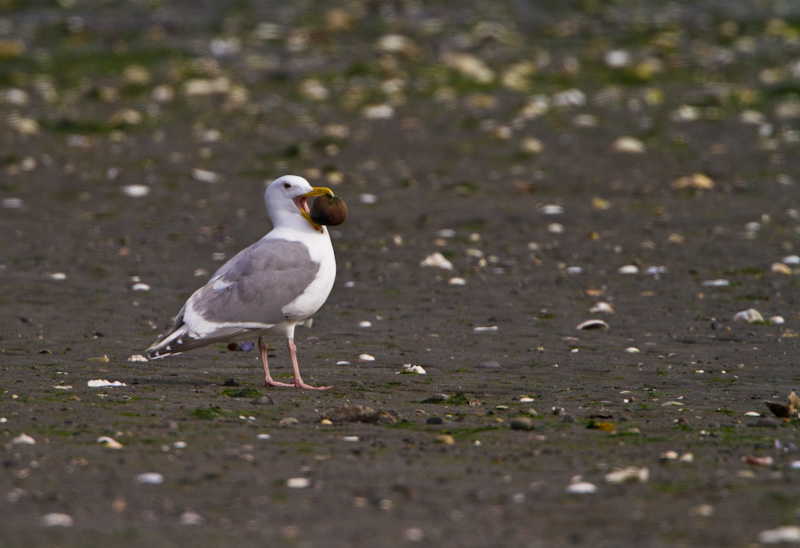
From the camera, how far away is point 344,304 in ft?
30.3

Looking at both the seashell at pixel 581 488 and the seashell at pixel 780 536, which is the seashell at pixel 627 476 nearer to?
the seashell at pixel 581 488

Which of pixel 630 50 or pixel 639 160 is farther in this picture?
pixel 630 50

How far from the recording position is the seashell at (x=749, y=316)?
8.52 metres

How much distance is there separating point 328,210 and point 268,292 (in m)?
0.64

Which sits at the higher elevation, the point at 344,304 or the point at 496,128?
the point at 496,128

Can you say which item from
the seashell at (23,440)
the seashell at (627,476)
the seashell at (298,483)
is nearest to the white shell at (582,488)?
the seashell at (627,476)

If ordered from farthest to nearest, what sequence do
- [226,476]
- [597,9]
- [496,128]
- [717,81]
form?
[597,9] → [717,81] → [496,128] → [226,476]

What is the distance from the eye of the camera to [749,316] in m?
8.53

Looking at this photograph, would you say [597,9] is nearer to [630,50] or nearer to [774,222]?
[630,50]

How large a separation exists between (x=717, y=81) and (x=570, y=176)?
4.81m

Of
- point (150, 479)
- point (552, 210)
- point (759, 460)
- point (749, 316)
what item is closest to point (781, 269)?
point (749, 316)

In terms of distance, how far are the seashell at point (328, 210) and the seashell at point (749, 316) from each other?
3.24 m

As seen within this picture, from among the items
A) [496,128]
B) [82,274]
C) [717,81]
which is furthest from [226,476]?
[717,81]

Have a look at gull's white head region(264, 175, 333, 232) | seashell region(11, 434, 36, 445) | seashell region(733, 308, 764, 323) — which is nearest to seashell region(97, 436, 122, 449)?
seashell region(11, 434, 36, 445)
